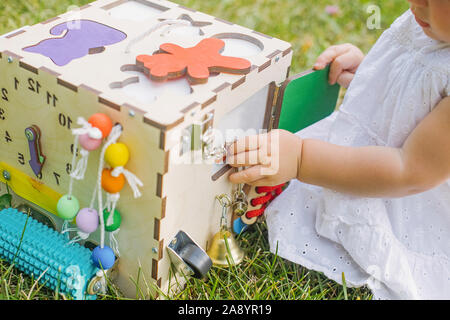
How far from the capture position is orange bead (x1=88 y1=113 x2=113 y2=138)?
0.82 m

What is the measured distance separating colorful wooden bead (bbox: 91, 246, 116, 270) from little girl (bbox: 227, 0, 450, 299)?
0.80 ft

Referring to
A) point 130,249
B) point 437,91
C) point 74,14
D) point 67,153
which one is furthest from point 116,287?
point 437,91

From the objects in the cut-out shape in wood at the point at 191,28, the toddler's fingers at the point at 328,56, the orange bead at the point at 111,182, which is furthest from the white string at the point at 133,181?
the toddler's fingers at the point at 328,56

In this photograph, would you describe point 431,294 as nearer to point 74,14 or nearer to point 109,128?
point 109,128

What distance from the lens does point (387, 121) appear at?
3.48 ft

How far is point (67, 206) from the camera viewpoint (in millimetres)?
902

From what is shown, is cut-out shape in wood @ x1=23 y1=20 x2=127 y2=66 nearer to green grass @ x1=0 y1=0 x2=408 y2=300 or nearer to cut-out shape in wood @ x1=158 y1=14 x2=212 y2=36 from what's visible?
cut-out shape in wood @ x1=158 y1=14 x2=212 y2=36

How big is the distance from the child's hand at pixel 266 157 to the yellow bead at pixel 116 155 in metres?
0.21

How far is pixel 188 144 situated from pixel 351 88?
0.41m

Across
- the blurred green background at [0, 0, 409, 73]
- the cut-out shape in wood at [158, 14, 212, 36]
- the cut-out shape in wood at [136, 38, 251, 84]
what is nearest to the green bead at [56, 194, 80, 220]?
the cut-out shape in wood at [136, 38, 251, 84]

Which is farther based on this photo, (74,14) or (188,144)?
(74,14)

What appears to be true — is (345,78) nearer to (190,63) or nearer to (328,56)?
(328,56)

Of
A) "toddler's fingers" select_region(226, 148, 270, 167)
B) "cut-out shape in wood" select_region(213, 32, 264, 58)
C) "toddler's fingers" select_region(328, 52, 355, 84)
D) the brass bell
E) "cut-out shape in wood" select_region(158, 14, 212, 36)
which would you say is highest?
"cut-out shape in wood" select_region(158, 14, 212, 36)

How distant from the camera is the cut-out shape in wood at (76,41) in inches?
36.6
